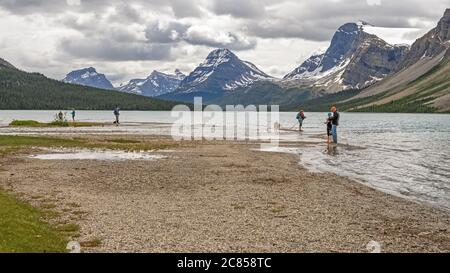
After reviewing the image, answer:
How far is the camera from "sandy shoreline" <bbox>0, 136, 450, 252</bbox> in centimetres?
1688

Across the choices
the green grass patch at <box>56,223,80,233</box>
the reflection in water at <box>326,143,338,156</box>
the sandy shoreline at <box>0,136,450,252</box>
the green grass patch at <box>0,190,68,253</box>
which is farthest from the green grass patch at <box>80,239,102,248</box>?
the reflection in water at <box>326,143,338,156</box>

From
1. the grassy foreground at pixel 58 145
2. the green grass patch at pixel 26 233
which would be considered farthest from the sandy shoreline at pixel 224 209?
the grassy foreground at pixel 58 145

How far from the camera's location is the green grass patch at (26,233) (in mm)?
14836

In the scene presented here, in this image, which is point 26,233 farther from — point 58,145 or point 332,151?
point 332,151

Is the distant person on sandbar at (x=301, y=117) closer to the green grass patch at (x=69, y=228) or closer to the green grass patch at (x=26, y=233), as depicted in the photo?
the green grass patch at (x=26, y=233)

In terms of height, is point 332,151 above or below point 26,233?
below

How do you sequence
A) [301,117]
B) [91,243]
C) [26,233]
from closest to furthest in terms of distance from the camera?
[91,243] < [26,233] < [301,117]

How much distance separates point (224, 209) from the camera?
22625mm

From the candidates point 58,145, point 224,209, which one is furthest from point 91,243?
point 58,145

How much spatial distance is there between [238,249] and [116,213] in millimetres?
7741

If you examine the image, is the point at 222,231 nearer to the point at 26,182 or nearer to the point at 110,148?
the point at 26,182

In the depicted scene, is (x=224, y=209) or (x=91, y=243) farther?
(x=224, y=209)

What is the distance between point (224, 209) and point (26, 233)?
909 cm
